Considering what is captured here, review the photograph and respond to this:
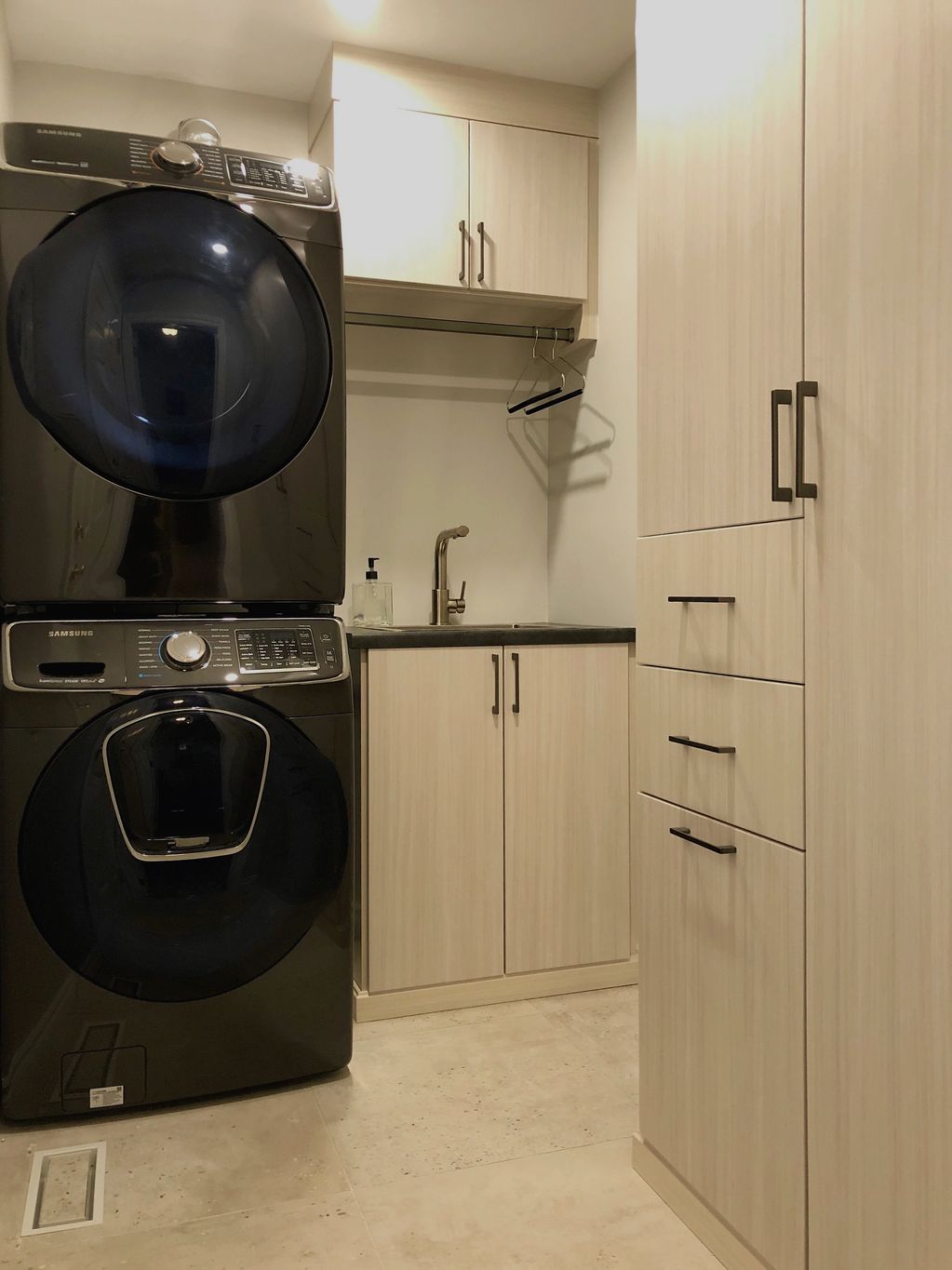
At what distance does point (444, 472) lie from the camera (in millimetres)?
3049

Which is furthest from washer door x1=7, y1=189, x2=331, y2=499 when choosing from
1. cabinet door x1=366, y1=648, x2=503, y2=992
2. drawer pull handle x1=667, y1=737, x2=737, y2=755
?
drawer pull handle x1=667, y1=737, x2=737, y2=755

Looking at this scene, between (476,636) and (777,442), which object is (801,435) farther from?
(476,636)

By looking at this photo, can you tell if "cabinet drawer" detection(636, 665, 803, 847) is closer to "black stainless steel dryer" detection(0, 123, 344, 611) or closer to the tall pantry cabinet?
the tall pantry cabinet

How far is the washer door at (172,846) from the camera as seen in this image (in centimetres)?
186

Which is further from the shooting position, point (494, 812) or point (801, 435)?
point (494, 812)

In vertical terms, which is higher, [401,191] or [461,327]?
[401,191]

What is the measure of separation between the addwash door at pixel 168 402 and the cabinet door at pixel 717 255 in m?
0.72

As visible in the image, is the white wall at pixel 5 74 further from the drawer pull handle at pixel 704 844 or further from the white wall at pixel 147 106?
the drawer pull handle at pixel 704 844

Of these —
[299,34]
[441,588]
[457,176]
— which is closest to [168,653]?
[441,588]

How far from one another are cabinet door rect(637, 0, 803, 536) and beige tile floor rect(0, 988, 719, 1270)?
108 cm

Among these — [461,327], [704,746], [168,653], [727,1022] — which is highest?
[461,327]

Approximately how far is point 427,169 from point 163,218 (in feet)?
3.13

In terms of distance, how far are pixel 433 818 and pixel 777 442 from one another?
139 centimetres

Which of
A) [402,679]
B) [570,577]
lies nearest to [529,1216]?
[402,679]
